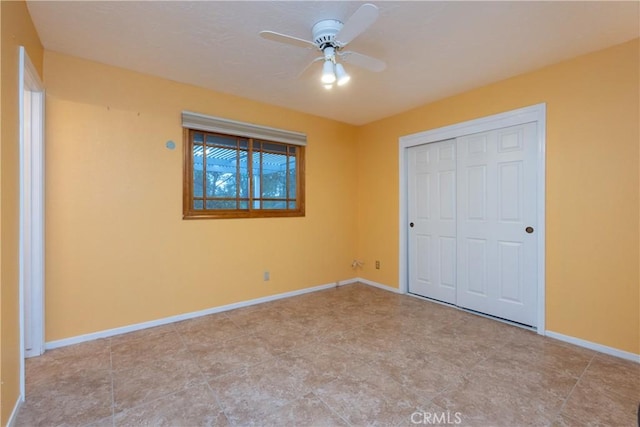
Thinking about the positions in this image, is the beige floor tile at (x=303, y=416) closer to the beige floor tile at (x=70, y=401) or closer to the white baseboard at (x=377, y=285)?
the beige floor tile at (x=70, y=401)

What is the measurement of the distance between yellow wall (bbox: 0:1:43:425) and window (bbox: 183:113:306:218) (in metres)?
1.39

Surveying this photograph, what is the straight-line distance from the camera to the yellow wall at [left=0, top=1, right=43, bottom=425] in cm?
145

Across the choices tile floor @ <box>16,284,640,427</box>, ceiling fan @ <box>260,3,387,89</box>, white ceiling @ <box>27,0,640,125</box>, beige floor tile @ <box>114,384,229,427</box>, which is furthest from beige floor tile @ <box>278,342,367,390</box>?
white ceiling @ <box>27,0,640,125</box>

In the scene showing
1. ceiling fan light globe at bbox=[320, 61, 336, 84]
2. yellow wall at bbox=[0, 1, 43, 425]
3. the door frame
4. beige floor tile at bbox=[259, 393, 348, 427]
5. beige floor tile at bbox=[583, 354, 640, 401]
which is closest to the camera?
yellow wall at bbox=[0, 1, 43, 425]

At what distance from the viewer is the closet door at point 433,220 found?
3.45 m

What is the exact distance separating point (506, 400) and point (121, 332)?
3.05 metres

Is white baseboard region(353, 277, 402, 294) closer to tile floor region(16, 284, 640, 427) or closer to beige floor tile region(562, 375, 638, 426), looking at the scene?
tile floor region(16, 284, 640, 427)

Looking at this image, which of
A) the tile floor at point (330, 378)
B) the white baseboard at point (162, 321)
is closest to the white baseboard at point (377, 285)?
the white baseboard at point (162, 321)

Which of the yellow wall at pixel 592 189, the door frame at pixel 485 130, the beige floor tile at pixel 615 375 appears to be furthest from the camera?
the door frame at pixel 485 130

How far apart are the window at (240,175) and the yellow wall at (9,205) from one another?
4.57 feet

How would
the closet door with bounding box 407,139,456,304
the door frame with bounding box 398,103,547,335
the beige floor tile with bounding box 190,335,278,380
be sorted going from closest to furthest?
1. the beige floor tile with bounding box 190,335,278,380
2. the door frame with bounding box 398,103,547,335
3. the closet door with bounding box 407,139,456,304

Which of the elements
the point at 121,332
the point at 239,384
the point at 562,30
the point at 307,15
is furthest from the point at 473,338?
the point at 121,332

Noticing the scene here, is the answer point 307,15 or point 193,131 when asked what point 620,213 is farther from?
point 193,131

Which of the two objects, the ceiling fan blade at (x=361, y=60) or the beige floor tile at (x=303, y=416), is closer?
the beige floor tile at (x=303, y=416)
